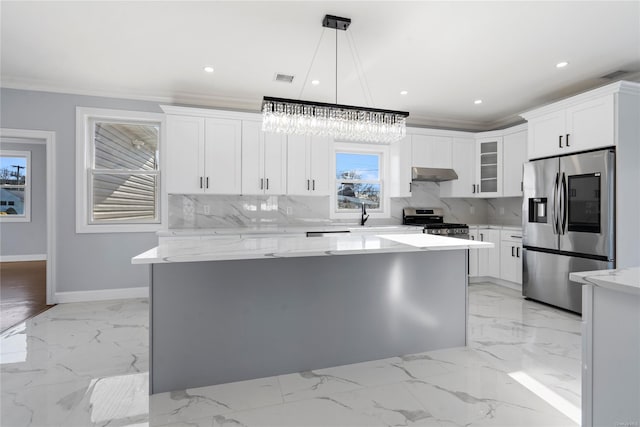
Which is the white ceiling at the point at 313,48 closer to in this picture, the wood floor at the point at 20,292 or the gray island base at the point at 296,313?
the gray island base at the point at 296,313

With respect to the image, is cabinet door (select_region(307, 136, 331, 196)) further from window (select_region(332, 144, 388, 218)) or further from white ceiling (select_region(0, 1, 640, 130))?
white ceiling (select_region(0, 1, 640, 130))

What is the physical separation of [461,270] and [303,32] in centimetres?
240

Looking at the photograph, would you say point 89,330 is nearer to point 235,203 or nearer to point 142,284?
point 142,284

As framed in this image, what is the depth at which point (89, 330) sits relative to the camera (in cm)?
305

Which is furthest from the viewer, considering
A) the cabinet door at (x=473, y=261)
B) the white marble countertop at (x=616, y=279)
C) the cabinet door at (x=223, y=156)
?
the cabinet door at (x=473, y=261)

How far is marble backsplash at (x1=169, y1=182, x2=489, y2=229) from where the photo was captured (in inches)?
171

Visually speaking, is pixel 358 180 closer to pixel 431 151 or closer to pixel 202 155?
pixel 431 151

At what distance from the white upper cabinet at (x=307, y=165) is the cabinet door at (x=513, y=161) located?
269 centimetres

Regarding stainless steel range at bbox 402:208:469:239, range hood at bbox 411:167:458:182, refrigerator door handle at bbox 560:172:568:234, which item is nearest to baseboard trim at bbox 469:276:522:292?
stainless steel range at bbox 402:208:469:239

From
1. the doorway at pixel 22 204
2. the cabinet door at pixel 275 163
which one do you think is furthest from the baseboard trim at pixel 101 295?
the doorway at pixel 22 204

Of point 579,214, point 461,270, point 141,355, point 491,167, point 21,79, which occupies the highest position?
point 21,79

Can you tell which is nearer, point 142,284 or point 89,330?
point 89,330

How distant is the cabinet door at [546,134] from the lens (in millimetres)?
3668

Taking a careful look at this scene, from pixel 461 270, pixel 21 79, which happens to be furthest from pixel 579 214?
pixel 21 79
